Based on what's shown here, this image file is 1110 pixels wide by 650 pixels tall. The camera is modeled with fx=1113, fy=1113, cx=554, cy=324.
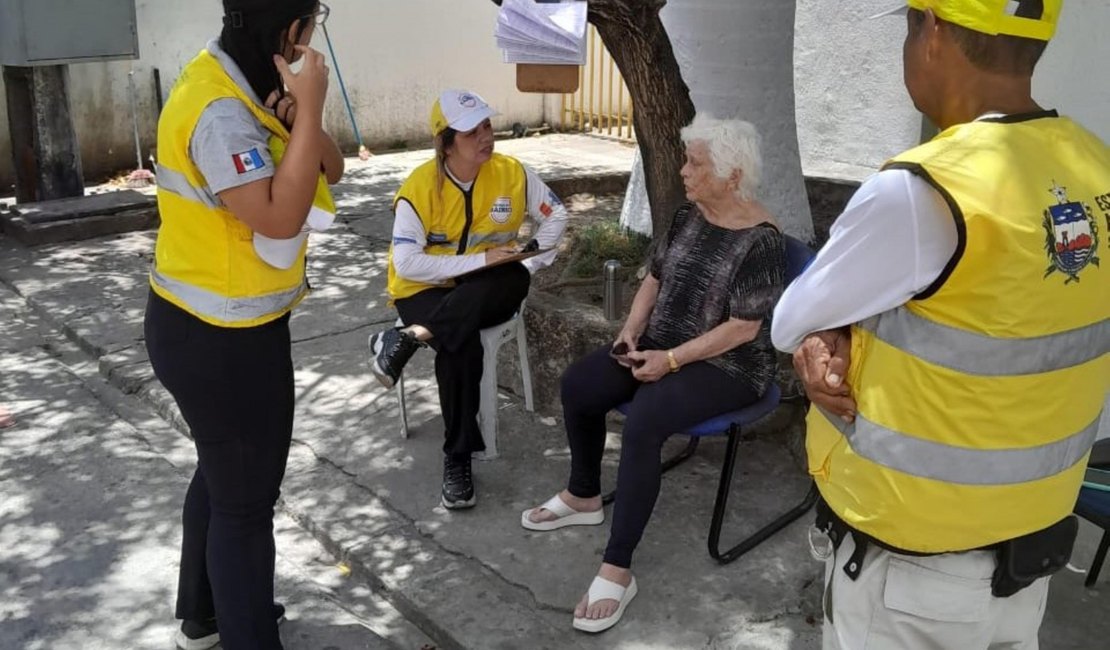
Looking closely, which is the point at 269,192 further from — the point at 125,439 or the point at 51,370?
the point at 51,370

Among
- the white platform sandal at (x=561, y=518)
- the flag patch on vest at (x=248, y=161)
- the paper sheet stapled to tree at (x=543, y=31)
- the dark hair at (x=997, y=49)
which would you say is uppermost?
the dark hair at (x=997, y=49)

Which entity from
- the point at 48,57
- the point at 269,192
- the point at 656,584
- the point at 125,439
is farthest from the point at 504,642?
the point at 48,57

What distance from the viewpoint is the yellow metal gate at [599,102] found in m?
11.7

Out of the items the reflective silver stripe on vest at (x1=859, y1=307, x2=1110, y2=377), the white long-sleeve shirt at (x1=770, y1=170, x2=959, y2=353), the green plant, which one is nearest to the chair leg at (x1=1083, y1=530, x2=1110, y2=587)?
the reflective silver stripe on vest at (x1=859, y1=307, x2=1110, y2=377)

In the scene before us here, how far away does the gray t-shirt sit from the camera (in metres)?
2.38

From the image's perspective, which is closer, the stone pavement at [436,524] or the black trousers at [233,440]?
the black trousers at [233,440]

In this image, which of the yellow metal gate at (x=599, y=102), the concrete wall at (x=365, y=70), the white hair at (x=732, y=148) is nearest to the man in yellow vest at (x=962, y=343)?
the white hair at (x=732, y=148)

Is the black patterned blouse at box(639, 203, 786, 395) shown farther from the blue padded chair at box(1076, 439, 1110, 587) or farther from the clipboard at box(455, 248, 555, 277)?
the blue padded chair at box(1076, 439, 1110, 587)

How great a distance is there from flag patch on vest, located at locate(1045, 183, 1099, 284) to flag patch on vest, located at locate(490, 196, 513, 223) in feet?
8.98

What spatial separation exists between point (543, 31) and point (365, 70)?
6.90 meters

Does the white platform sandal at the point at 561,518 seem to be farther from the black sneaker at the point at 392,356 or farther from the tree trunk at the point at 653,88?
the tree trunk at the point at 653,88

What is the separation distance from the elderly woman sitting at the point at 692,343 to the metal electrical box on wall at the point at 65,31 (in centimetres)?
564

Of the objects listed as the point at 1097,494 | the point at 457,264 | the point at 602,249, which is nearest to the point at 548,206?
the point at 457,264

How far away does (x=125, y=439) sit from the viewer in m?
4.71
